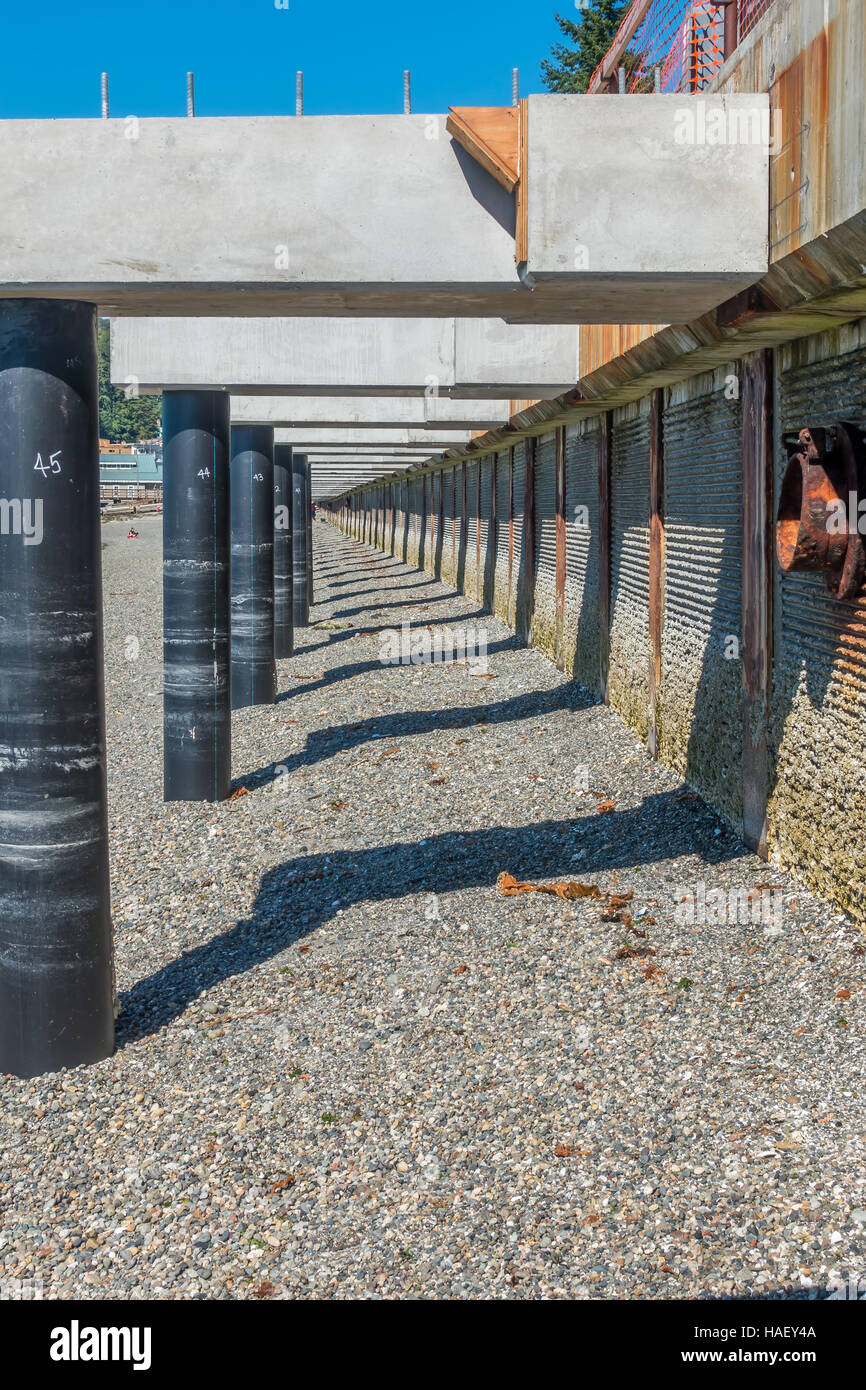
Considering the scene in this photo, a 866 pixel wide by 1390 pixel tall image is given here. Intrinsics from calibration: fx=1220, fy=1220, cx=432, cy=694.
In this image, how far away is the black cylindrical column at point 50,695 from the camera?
5.41 m

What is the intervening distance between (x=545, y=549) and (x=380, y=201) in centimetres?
1273

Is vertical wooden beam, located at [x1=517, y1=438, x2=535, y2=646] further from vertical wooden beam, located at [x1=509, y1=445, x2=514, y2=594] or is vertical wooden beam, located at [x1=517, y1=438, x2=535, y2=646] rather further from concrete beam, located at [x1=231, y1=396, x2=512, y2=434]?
concrete beam, located at [x1=231, y1=396, x2=512, y2=434]

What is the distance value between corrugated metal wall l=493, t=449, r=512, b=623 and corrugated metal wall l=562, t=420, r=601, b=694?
5963mm

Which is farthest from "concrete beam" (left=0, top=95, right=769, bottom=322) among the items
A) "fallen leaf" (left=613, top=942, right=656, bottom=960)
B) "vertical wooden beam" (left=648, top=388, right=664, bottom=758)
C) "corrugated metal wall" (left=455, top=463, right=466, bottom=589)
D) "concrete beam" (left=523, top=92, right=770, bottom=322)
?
"corrugated metal wall" (left=455, top=463, right=466, bottom=589)

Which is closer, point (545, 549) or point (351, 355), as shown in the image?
point (351, 355)

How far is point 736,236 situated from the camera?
5598 mm

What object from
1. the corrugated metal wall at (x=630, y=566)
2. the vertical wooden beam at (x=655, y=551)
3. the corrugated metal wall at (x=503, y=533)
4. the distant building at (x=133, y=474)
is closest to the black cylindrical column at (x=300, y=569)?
the corrugated metal wall at (x=503, y=533)

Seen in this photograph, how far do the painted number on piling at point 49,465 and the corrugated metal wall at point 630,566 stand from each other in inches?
279

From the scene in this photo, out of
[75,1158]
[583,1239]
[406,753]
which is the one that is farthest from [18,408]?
[406,753]

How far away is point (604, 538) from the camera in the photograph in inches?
531

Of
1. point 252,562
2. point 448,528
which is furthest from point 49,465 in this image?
point 448,528

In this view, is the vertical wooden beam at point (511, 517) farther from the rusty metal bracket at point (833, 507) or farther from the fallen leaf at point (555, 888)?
the rusty metal bracket at point (833, 507)

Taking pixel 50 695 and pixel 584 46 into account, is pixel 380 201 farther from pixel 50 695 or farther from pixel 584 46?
pixel 584 46

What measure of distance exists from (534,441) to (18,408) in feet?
47.4
